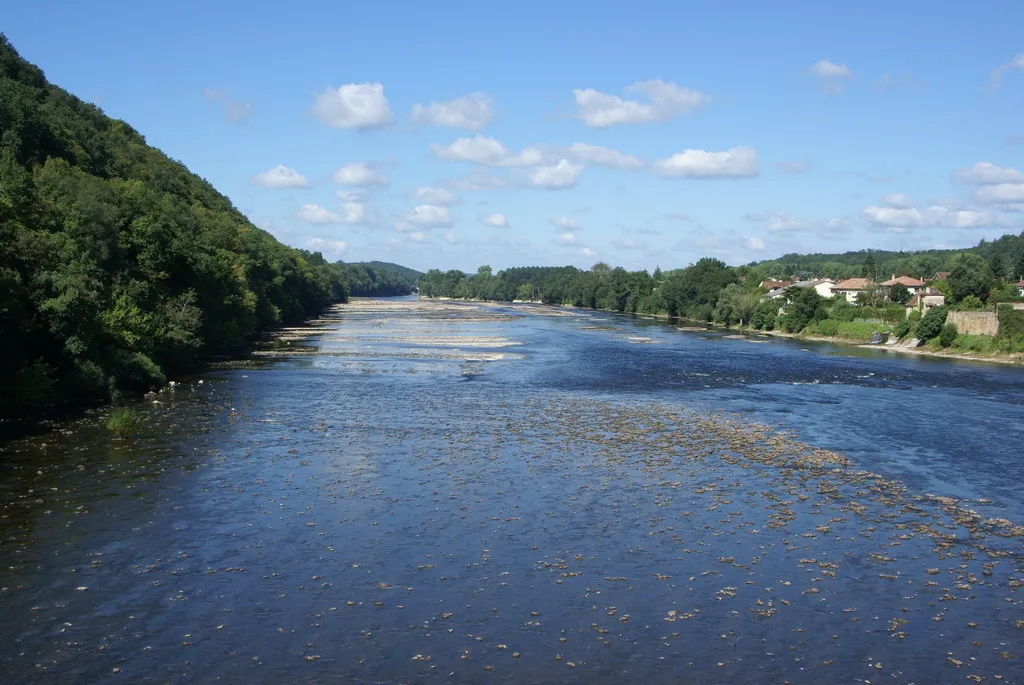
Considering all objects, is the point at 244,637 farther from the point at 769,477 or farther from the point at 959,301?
the point at 959,301

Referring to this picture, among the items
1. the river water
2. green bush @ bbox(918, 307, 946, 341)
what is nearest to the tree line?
green bush @ bbox(918, 307, 946, 341)

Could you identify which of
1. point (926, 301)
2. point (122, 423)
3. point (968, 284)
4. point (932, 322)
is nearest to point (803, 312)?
point (926, 301)

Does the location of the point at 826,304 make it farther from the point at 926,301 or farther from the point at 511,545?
the point at 511,545

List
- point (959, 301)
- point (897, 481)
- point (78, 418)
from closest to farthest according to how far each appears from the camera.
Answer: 1. point (897, 481)
2. point (78, 418)
3. point (959, 301)

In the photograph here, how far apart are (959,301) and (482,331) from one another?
54.7 metres

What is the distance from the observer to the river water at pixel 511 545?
15461 millimetres

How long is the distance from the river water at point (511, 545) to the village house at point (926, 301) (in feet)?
201

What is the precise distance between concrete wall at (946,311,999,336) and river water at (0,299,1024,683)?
142 feet

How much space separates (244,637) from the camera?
631 inches

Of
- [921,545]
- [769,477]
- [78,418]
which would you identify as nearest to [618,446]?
[769,477]

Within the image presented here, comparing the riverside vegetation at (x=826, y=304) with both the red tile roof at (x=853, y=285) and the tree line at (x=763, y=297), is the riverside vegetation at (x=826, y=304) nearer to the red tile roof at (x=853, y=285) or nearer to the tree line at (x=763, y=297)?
the tree line at (x=763, y=297)

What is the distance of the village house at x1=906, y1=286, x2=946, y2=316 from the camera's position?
99387mm

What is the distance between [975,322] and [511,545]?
75479 mm

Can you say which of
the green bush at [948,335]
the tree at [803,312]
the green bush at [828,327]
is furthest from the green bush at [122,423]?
Result: the tree at [803,312]
